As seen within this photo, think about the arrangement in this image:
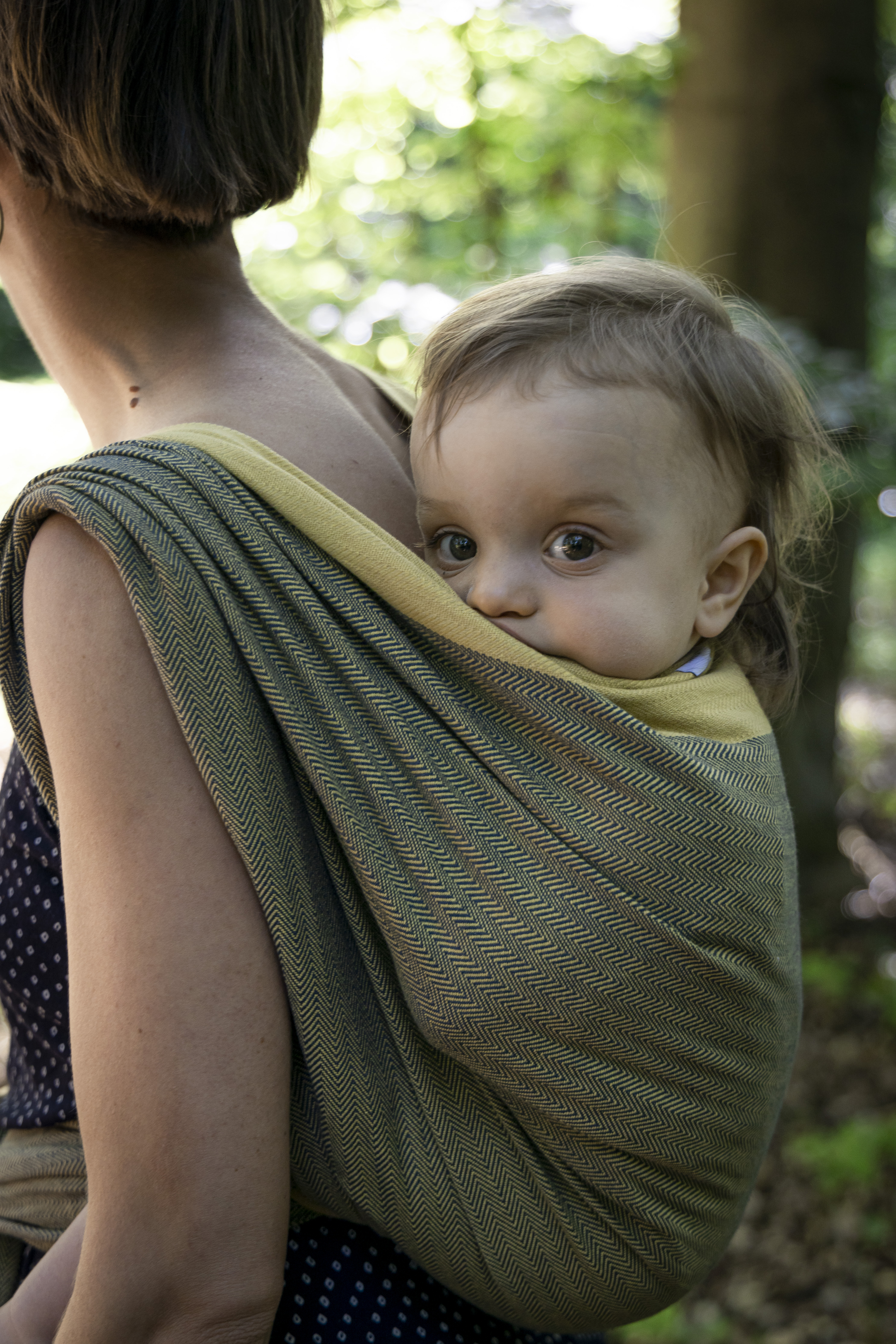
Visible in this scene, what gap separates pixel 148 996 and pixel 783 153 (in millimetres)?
4425

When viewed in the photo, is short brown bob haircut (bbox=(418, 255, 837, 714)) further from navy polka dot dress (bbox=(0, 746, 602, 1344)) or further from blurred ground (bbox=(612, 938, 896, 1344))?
blurred ground (bbox=(612, 938, 896, 1344))

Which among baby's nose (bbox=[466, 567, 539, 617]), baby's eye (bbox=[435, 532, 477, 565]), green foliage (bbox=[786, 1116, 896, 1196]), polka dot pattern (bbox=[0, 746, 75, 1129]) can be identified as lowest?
green foliage (bbox=[786, 1116, 896, 1196])

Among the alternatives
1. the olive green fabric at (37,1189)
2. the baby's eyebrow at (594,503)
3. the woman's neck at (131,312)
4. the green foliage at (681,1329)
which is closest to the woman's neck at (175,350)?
the woman's neck at (131,312)

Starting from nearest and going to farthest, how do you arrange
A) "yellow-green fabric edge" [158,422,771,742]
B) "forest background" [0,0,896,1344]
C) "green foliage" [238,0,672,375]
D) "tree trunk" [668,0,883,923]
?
"yellow-green fabric edge" [158,422,771,742] < "forest background" [0,0,896,1344] < "green foliage" [238,0,672,375] < "tree trunk" [668,0,883,923]

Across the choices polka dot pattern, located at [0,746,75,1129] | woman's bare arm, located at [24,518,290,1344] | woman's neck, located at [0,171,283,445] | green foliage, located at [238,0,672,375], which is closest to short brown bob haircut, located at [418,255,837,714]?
woman's neck, located at [0,171,283,445]

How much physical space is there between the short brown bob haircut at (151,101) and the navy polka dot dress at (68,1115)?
2.04 feet

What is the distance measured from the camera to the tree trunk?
4227 mm

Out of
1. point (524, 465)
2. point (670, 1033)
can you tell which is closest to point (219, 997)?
point (670, 1033)

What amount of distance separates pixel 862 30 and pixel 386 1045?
4742 mm

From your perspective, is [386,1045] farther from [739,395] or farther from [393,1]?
[393,1]

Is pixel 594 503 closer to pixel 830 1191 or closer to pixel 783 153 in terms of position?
pixel 830 1191

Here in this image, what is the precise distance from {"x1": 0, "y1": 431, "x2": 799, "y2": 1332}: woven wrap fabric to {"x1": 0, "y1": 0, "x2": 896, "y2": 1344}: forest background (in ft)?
6.12

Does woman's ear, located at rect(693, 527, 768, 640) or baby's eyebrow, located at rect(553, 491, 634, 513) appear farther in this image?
woman's ear, located at rect(693, 527, 768, 640)

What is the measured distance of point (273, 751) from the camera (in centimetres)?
96
